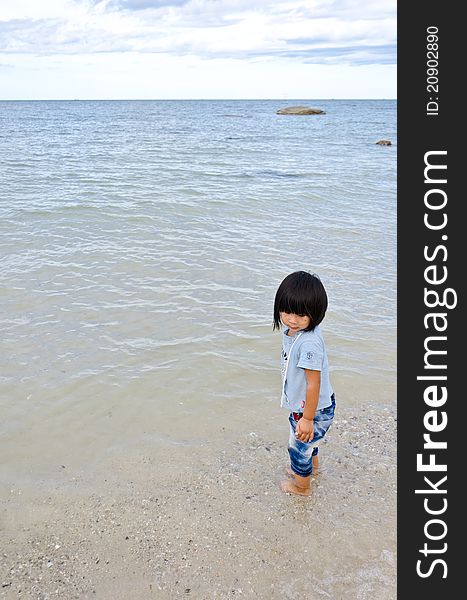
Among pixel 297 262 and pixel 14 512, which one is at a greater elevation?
pixel 297 262

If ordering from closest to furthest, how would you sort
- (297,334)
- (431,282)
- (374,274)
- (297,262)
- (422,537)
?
(422,537), (431,282), (297,334), (374,274), (297,262)

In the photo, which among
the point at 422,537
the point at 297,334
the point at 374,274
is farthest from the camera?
the point at 374,274

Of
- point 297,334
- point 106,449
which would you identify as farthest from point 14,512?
point 297,334

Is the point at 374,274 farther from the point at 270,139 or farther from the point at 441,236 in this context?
the point at 270,139

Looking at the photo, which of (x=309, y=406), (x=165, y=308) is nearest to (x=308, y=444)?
(x=309, y=406)

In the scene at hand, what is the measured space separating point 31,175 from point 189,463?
1414 centimetres

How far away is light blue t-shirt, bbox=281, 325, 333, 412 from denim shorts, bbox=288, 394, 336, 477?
2.5 inches

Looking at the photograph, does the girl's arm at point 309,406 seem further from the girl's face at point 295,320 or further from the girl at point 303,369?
the girl's face at point 295,320

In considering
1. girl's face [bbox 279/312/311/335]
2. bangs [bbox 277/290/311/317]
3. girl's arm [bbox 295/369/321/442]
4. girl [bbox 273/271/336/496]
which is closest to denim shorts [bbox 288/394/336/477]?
girl [bbox 273/271/336/496]

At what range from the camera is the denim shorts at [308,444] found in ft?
10.5

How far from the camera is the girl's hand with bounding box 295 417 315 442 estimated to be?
3.08 m

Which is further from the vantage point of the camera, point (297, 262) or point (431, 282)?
point (297, 262)

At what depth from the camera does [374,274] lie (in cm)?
749

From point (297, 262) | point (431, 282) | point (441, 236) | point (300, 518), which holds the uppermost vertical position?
point (441, 236)
